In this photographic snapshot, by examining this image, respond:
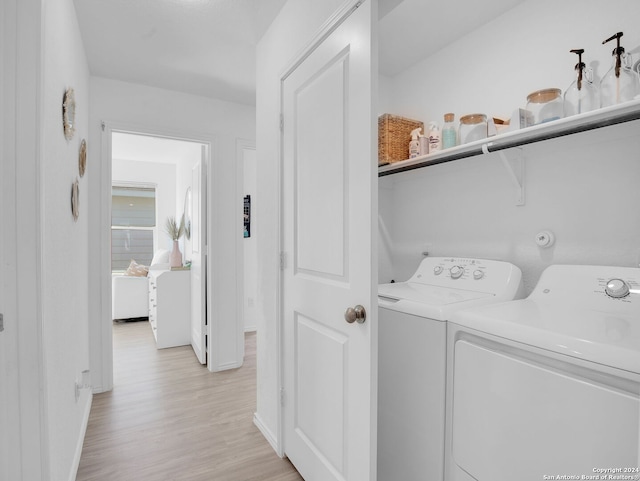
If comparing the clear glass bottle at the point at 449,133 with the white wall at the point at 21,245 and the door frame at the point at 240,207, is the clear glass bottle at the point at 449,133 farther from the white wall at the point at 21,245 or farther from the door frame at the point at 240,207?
the door frame at the point at 240,207

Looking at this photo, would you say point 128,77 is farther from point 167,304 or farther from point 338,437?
point 338,437

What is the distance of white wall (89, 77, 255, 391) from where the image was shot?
271 centimetres

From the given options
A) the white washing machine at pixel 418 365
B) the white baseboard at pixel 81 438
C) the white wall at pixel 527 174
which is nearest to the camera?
the white washing machine at pixel 418 365

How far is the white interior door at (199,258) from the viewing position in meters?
3.24

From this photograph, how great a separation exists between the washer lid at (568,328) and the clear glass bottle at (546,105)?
0.77 meters

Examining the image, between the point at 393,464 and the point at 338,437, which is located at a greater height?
the point at 338,437

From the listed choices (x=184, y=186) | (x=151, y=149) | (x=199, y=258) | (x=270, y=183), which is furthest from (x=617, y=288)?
(x=151, y=149)

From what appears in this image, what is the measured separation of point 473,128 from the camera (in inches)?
69.1

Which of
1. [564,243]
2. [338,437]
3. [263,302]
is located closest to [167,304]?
[263,302]

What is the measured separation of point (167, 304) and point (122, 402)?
1.34 m

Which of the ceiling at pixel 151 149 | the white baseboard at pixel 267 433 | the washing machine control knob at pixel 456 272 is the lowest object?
the white baseboard at pixel 267 433

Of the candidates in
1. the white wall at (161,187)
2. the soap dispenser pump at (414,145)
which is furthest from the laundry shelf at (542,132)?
the white wall at (161,187)

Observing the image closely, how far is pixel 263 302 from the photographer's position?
7.06 ft

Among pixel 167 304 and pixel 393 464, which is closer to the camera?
pixel 393 464
